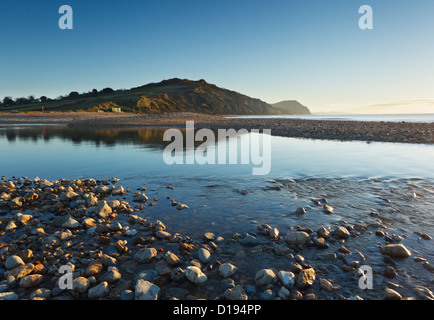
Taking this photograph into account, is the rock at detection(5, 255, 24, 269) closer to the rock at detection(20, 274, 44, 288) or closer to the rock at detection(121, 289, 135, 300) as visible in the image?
the rock at detection(20, 274, 44, 288)

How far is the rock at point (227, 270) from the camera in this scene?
5.14 meters

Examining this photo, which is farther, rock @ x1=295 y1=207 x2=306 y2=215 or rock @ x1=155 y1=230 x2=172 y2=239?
rock @ x1=295 y1=207 x2=306 y2=215

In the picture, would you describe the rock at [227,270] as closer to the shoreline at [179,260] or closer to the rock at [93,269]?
the shoreline at [179,260]

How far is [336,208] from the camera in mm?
8875

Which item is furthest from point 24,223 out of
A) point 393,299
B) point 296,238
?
point 393,299

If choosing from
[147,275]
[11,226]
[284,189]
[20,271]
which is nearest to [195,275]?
[147,275]

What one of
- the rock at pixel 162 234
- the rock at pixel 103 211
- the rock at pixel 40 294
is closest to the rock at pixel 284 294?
the rock at pixel 162 234

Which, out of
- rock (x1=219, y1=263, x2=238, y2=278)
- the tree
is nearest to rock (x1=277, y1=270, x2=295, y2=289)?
rock (x1=219, y1=263, x2=238, y2=278)

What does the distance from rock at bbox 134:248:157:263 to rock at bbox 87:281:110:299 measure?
3.64ft

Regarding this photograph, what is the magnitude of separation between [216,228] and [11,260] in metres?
5.07

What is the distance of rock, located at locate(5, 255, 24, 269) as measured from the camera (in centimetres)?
530

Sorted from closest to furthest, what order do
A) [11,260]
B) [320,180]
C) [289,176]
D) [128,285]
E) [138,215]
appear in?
[128,285] < [11,260] < [138,215] < [320,180] < [289,176]

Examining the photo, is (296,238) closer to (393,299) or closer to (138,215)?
(393,299)

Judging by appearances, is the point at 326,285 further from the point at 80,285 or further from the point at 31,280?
the point at 31,280
